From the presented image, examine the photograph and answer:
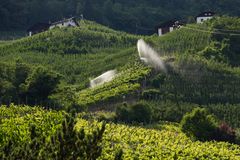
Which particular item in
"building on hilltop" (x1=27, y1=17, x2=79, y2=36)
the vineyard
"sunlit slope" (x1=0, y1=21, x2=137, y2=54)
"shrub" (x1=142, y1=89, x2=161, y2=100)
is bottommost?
the vineyard

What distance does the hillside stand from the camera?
101ft

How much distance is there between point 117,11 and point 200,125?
195ft

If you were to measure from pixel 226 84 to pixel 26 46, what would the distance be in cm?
2485

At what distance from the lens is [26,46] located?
5891 centimetres

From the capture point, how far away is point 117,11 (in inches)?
3607

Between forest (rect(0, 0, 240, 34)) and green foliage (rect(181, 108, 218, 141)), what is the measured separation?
174ft

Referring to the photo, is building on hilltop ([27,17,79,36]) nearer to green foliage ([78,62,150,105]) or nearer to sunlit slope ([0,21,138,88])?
sunlit slope ([0,21,138,88])

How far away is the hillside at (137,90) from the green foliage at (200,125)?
0.07 meters

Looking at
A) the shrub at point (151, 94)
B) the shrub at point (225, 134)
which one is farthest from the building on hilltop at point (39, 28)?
the shrub at point (225, 134)

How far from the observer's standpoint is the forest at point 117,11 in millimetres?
86812

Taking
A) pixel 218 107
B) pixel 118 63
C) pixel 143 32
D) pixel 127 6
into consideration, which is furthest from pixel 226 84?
pixel 127 6

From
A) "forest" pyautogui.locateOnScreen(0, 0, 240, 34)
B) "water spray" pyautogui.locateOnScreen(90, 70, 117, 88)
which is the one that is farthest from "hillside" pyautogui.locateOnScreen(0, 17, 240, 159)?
"forest" pyautogui.locateOnScreen(0, 0, 240, 34)

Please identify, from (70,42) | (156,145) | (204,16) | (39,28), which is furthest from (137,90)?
(39,28)

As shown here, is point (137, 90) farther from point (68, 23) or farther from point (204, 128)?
point (68, 23)
